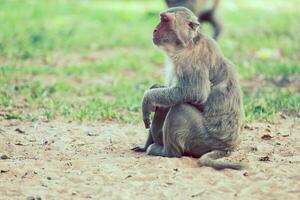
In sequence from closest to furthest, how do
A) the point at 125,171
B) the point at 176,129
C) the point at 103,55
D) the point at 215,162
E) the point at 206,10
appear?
the point at 125,171
the point at 215,162
the point at 176,129
the point at 206,10
the point at 103,55

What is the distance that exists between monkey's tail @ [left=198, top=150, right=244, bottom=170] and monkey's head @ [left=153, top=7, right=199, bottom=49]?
101cm

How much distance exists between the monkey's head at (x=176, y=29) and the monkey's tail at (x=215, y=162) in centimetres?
101

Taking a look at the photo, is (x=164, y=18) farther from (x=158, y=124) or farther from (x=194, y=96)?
(x=158, y=124)

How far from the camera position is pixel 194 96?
249 inches

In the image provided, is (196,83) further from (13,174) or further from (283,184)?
(13,174)

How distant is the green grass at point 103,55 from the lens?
9141 millimetres

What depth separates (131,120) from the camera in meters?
8.45

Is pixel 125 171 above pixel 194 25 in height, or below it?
below

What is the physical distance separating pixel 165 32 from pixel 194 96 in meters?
0.66

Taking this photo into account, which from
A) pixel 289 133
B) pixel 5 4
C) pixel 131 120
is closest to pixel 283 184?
pixel 289 133

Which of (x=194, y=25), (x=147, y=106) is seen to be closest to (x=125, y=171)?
(x=147, y=106)

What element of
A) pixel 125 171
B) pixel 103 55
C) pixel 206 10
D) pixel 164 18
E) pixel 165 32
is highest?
pixel 164 18

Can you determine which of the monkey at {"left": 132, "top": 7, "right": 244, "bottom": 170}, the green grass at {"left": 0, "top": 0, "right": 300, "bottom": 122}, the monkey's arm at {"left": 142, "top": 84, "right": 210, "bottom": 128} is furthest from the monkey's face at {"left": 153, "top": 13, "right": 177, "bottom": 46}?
the green grass at {"left": 0, "top": 0, "right": 300, "bottom": 122}

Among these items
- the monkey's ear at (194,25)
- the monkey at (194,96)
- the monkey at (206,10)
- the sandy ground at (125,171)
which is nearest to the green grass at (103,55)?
the monkey at (206,10)
